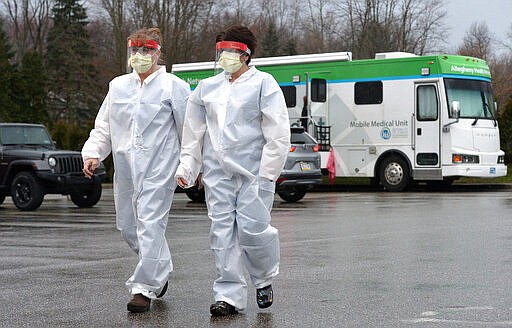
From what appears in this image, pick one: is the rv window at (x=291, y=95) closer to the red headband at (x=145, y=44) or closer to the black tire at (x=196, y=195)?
the black tire at (x=196, y=195)

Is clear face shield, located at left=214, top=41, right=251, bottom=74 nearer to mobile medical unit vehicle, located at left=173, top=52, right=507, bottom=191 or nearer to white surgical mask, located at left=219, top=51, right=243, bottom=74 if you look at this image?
white surgical mask, located at left=219, top=51, right=243, bottom=74

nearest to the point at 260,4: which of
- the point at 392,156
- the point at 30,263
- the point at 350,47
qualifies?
the point at 350,47

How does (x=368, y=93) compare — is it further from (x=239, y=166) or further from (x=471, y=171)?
(x=239, y=166)

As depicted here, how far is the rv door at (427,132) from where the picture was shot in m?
25.2

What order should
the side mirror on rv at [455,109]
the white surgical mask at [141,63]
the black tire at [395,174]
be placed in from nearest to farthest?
the white surgical mask at [141,63] < the side mirror on rv at [455,109] < the black tire at [395,174]

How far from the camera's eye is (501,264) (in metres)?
9.48

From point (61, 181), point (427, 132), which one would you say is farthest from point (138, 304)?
point (427, 132)

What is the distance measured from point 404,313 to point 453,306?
1.48 ft

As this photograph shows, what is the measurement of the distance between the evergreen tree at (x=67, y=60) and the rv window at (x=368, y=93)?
31.0m

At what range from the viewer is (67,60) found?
62.7 metres

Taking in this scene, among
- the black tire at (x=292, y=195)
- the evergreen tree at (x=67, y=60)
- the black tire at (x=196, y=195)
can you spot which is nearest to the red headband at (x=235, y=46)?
the black tire at (x=196, y=195)

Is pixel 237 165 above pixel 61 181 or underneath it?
above

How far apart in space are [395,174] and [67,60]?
132 feet

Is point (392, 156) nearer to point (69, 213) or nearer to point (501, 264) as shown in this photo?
point (69, 213)
